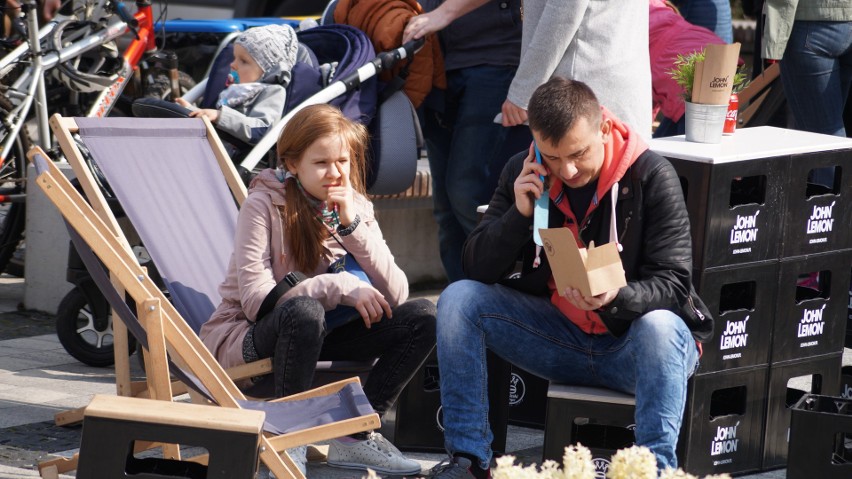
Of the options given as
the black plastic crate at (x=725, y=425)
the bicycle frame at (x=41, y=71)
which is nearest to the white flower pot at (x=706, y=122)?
the black plastic crate at (x=725, y=425)

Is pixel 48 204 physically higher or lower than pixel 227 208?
lower

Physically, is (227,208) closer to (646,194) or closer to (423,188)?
(646,194)

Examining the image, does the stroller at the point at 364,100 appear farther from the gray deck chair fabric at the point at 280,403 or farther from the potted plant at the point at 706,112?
the gray deck chair fabric at the point at 280,403

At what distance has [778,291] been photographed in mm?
4039

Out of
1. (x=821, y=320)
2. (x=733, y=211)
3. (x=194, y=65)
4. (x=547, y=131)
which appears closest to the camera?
(x=547, y=131)

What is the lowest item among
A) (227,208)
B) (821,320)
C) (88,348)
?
(88,348)

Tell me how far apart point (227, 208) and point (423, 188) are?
223cm

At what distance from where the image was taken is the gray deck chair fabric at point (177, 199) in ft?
13.5

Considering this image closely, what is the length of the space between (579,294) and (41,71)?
3427 millimetres

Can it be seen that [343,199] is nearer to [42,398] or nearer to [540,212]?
[540,212]

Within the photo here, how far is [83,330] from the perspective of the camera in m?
4.93

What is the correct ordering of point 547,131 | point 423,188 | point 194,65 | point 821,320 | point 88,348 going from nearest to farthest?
1. point 547,131
2. point 821,320
3. point 88,348
4. point 423,188
5. point 194,65

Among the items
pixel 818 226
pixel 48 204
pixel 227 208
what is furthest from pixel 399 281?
pixel 48 204

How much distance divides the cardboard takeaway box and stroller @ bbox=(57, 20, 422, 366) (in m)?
1.61
